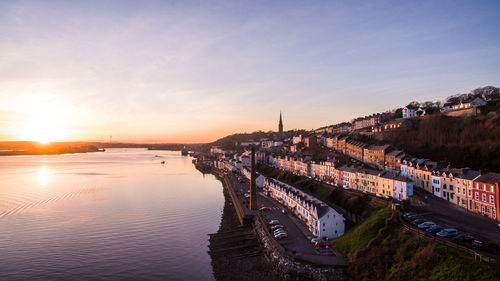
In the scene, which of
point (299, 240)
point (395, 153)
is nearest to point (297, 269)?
point (299, 240)

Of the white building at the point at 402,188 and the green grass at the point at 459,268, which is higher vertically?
the white building at the point at 402,188

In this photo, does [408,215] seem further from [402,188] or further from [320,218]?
[402,188]

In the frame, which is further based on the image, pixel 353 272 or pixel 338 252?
pixel 338 252

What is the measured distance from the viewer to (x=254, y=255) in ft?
74.5

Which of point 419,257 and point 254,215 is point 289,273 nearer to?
point 419,257

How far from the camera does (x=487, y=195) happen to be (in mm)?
23188

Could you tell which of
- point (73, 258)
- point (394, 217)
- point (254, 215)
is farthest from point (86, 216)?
point (394, 217)

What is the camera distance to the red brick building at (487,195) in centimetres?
2193

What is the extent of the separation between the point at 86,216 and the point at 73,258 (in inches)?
532

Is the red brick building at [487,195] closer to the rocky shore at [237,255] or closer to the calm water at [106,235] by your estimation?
the rocky shore at [237,255]

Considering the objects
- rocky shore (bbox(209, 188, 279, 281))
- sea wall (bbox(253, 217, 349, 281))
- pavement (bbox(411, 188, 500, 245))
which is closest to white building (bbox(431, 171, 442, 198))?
pavement (bbox(411, 188, 500, 245))

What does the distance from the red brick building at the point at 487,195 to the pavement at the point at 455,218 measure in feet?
2.23

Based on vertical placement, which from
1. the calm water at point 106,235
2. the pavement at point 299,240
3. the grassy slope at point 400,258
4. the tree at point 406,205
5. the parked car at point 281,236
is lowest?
the calm water at point 106,235

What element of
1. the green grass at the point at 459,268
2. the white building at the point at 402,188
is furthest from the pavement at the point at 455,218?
the green grass at the point at 459,268
